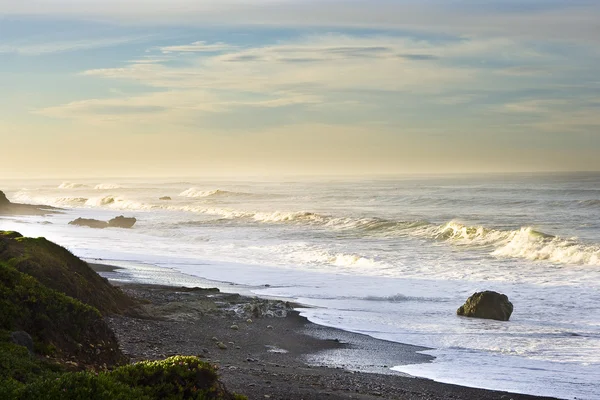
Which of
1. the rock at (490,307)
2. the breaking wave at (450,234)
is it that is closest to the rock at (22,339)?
the rock at (490,307)

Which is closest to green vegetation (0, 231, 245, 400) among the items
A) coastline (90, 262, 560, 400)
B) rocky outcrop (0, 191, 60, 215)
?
coastline (90, 262, 560, 400)

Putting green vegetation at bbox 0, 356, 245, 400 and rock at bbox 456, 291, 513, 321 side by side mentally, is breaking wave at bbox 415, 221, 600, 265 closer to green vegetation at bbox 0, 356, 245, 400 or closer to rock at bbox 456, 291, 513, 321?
rock at bbox 456, 291, 513, 321

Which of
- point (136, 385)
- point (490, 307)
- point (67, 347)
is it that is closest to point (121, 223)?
point (490, 307)

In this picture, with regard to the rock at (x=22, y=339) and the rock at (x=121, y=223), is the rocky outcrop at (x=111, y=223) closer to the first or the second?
the rock at (x=121, y=223)

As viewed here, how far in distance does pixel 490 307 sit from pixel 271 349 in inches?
275

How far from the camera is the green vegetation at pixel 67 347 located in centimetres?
746

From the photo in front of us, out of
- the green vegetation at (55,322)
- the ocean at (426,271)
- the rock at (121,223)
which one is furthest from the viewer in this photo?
the rock at (121,223)

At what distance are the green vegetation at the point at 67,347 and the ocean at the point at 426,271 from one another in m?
6.02

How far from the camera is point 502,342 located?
16172 millimetres

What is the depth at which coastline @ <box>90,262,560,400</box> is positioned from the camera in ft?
38.3

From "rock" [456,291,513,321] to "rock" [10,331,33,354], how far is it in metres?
12.6

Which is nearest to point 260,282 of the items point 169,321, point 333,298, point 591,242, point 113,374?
point 333,298

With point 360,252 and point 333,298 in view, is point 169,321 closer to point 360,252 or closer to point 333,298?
point 333,298

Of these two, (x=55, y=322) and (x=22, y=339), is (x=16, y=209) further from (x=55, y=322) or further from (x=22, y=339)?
(x=22, y=339)
